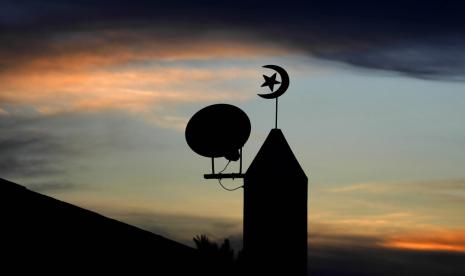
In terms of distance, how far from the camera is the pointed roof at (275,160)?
28.5 metres

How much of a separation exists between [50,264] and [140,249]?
2.70 metres

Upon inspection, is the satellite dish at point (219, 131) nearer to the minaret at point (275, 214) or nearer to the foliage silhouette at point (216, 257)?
the minaret at point (275, 214)

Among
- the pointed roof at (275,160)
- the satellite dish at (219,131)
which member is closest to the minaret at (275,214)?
the pointed roof at (275,160)

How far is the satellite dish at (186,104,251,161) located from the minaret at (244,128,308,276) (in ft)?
2.75

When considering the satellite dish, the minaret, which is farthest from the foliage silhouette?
the satellite dish

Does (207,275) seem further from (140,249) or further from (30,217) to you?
(30,217)

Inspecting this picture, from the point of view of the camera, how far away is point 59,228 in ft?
77.7

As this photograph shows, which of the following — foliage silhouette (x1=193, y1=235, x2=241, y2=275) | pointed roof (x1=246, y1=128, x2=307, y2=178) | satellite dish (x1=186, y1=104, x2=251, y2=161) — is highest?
satellite dish (x1=186, y1=104, x2=251, y2=161)

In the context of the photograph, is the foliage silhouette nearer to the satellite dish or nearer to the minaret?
the minaret

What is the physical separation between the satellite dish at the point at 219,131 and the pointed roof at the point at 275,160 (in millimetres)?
705

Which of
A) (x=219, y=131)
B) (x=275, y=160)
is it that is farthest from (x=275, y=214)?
(x=219, y=131)

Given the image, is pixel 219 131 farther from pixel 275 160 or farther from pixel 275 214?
pixel 275 214

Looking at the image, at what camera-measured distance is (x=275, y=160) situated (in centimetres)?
2881

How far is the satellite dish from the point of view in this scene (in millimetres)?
29406
